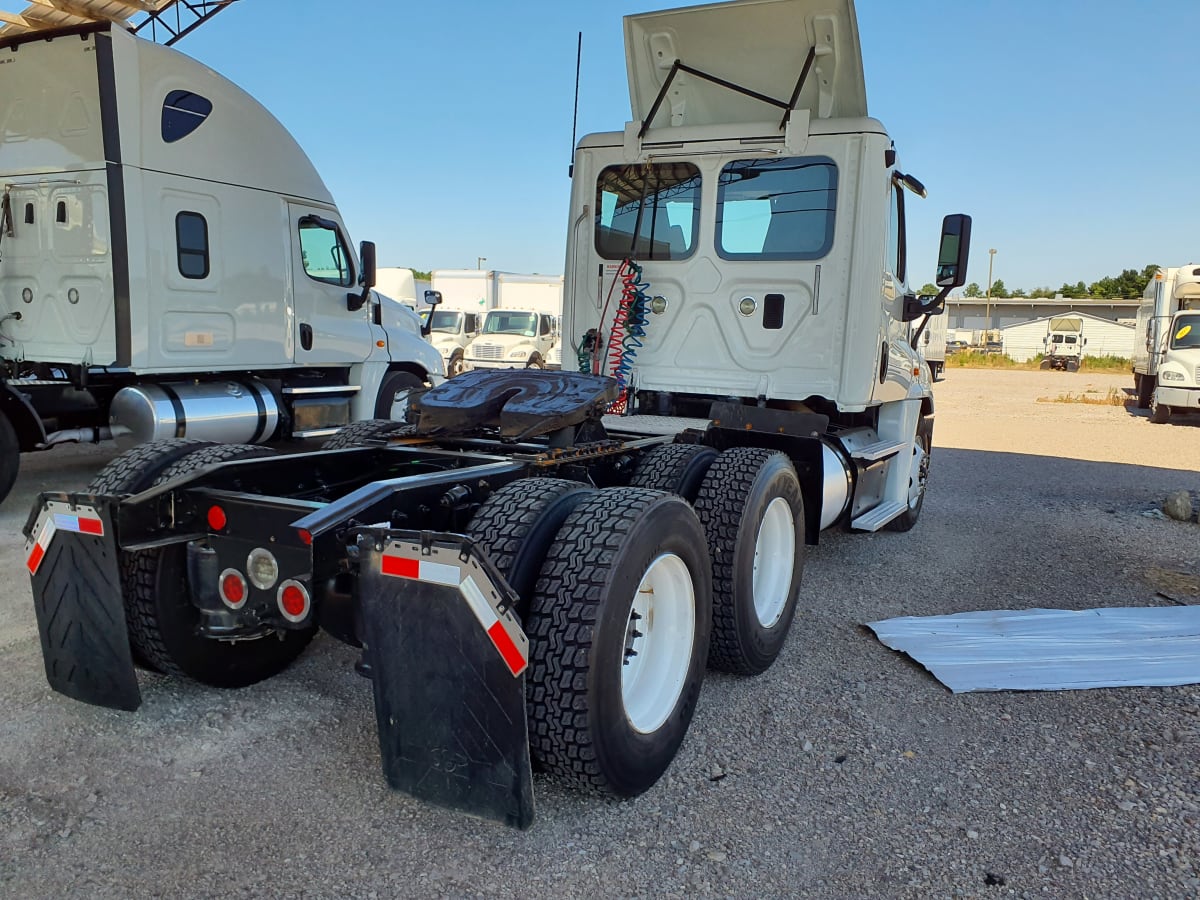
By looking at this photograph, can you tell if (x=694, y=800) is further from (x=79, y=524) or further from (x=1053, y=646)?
(x=1053, y=646)

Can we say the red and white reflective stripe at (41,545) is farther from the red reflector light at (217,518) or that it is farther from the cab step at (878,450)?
the cab step at (878,450)

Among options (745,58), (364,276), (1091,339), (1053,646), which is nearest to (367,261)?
(364,276)

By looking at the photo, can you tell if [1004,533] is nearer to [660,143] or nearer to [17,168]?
[660,143]

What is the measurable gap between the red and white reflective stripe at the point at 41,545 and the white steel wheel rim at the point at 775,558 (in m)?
2.92

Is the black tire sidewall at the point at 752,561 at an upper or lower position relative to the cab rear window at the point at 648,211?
lower

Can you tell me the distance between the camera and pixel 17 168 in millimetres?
7547

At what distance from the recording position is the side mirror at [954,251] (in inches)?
220

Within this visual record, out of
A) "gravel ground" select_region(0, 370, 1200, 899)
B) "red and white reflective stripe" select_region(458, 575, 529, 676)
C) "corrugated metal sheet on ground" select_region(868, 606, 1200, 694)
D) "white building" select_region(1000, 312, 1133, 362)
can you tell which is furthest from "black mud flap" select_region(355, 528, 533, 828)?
"white building" select_region(1000, 312, 1133, 362)

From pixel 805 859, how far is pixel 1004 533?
5.41 metres

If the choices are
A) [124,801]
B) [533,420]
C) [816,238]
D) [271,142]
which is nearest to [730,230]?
[816,238]

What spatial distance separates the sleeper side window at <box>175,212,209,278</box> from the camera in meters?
7.78

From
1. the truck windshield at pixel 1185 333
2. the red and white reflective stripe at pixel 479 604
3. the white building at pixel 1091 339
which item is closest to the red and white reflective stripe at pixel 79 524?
the red and white reflective stripe at pixel 479 604

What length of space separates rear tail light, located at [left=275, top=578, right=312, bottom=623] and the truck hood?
431 cm

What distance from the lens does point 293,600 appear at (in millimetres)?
2754
